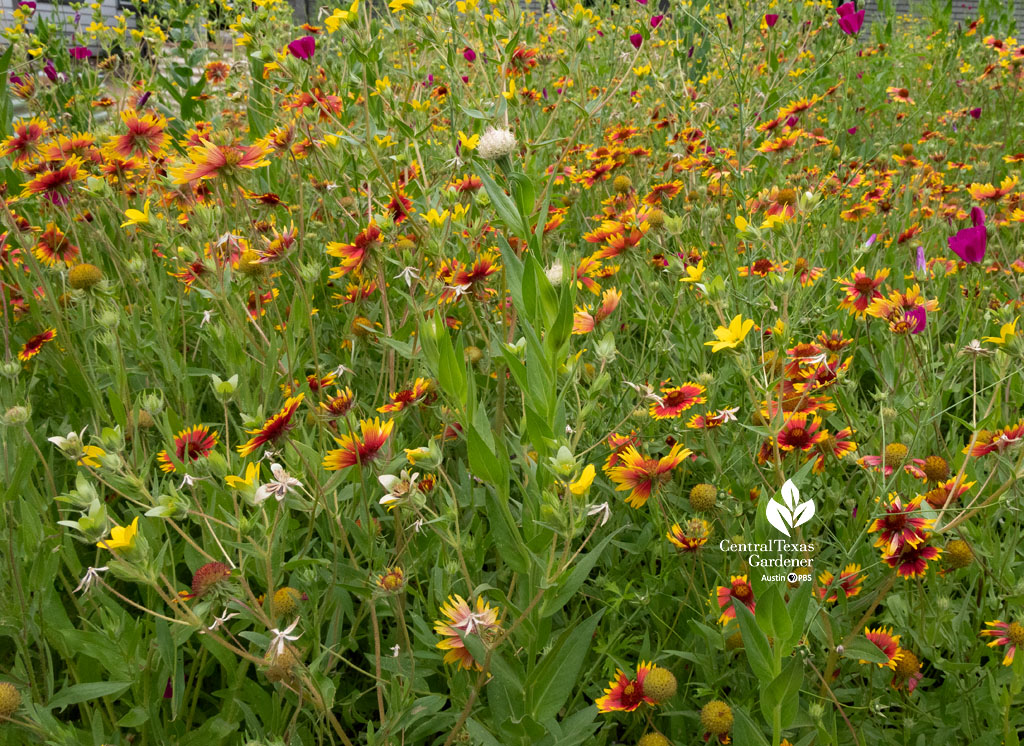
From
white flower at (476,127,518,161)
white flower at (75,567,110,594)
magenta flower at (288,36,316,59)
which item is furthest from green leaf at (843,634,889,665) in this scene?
magenta flower at (288,36,316,59)

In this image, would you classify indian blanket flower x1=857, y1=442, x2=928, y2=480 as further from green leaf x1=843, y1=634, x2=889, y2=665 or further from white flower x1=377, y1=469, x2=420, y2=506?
white flower x1=377, y1=469, x2=420, y2=506

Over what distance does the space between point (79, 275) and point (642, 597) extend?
1353 millimetres

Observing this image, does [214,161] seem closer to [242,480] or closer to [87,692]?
[242,480]

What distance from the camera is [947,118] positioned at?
3.58m

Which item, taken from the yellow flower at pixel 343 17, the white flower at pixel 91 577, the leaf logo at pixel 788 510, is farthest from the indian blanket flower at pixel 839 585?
the yellow flower at pixel 343 17

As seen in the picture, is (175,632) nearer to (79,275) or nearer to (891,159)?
(79,275)

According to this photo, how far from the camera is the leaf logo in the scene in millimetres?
923

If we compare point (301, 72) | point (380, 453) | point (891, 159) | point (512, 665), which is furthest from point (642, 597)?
point (891, 159)

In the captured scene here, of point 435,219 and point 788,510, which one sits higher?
point 435,219

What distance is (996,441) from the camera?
3.16ft

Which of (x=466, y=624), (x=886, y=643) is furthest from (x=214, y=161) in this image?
(x=886, y=643)

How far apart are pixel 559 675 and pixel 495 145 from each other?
0.70m

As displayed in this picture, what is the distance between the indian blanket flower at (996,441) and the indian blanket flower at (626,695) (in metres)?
0.52

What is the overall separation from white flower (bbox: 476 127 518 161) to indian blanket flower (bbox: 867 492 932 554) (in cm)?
68
